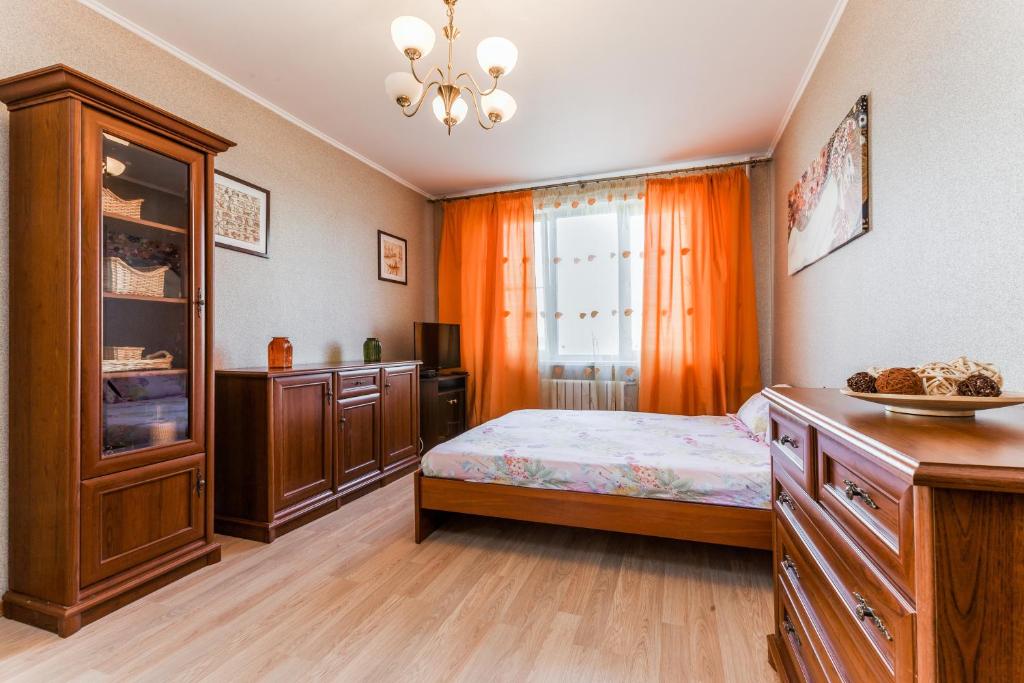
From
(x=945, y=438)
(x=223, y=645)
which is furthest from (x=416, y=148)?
(x=945, y=438)

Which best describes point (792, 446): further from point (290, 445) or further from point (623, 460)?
point (290, 445)

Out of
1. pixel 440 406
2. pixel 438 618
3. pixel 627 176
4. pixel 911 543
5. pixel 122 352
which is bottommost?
pixel 438 618

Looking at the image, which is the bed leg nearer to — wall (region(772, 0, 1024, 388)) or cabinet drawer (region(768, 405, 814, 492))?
cabinet drawer (region(768, 405, 814, 492))

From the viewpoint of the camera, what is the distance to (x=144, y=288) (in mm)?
2012

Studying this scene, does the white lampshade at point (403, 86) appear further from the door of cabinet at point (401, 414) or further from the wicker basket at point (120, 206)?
the door of cabinet at point (401, 414)

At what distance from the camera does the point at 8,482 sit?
6.04 ft

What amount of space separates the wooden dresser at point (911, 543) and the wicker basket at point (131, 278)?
97.4 inches

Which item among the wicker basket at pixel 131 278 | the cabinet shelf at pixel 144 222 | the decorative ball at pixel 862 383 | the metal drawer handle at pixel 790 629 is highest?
the cabinet shelf at pixel 144 222

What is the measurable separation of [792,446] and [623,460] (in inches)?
42.2

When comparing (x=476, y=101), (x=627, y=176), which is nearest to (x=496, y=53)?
(x=476, y=101)

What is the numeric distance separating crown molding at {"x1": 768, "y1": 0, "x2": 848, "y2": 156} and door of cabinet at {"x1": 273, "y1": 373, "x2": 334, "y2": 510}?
3312mm

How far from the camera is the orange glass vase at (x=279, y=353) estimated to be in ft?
9.43

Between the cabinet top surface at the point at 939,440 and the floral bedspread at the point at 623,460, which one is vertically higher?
the cabinet top surface at the point at 939,440

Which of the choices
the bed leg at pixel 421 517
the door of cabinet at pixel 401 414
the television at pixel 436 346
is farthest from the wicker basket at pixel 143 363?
the television at pixel 436 346
